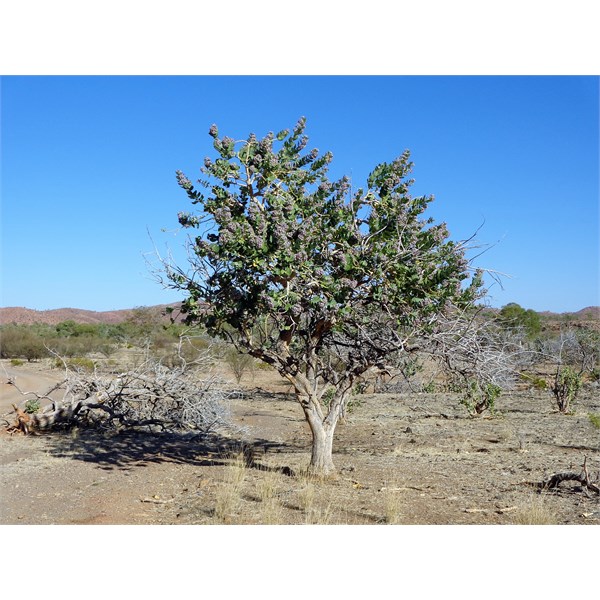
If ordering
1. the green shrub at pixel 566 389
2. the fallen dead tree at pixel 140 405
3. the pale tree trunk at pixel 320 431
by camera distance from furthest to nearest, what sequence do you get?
1. the green shrub at pixel 566 389
2. the fallen dead tree at pixel 140 405
3. the pale tree trunk at pixel 320 431

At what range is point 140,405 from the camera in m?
12.9

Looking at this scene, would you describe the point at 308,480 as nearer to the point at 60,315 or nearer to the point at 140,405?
the point at 140,405

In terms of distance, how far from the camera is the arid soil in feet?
22.3

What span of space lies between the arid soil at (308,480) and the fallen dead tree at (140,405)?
1.31 feet

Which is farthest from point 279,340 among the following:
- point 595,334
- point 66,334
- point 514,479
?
point 66,334

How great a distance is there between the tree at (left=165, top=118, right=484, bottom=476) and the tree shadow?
2816mm

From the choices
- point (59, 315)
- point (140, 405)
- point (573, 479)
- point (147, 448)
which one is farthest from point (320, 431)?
point (59, 315)

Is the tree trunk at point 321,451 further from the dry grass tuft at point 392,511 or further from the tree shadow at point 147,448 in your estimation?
the dry grass tuft at point 392,511

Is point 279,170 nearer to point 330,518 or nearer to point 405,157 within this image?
point 405,157

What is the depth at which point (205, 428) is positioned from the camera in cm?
1241

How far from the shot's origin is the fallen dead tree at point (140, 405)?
40.4 ft

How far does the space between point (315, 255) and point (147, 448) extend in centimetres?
524

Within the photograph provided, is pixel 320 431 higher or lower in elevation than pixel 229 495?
higher

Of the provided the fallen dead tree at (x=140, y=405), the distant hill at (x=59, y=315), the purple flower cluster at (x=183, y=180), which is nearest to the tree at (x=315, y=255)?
the purple flower cluster at (x=183, y=180)
